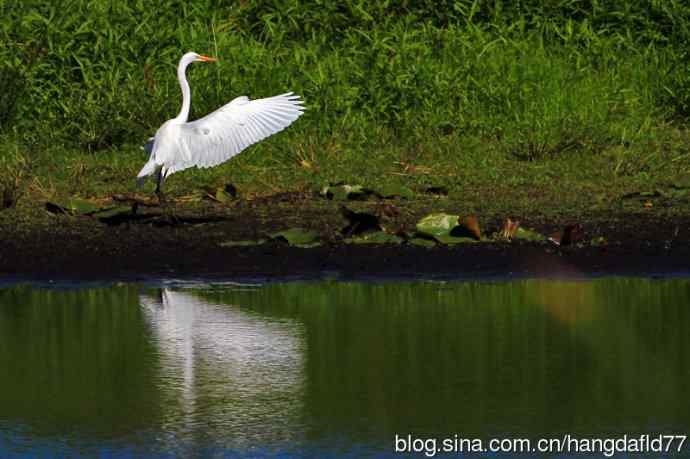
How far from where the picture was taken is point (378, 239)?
28.5ft

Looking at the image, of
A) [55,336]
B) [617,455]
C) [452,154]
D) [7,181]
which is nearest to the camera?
[617,455]

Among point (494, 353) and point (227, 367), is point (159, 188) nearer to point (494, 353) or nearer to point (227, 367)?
point (227, 367)

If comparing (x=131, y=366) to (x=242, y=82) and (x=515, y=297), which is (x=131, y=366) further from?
(x=242, y=82)

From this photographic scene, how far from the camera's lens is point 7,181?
1030 centimetres

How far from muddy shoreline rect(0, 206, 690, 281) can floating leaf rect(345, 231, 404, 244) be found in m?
0.06

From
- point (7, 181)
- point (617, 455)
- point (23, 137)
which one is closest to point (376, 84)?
point (23, 137)

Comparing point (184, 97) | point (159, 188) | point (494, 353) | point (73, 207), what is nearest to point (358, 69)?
point (184, 97)

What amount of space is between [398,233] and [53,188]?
10.0 feet

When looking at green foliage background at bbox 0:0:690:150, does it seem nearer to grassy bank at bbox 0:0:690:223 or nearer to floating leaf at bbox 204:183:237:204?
grassy bank at bbox 0:0:690:223

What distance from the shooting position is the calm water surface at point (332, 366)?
4.96 m

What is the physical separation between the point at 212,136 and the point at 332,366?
4468 mm

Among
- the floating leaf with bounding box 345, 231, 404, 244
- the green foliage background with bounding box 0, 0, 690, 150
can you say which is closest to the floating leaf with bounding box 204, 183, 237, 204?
the floating leaf with bounding box 345, 231, 404, 244

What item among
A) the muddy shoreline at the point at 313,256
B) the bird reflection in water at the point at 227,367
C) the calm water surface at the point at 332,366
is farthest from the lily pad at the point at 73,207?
the bird reflection in water at the point at 227,367

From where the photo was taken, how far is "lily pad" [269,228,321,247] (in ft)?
28.4
